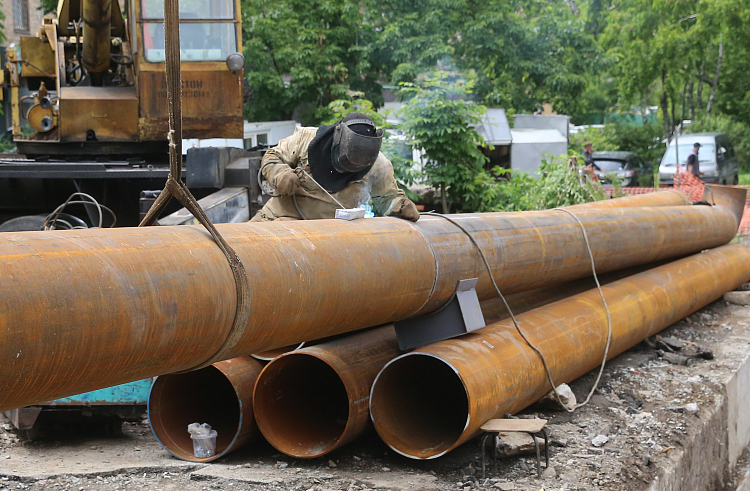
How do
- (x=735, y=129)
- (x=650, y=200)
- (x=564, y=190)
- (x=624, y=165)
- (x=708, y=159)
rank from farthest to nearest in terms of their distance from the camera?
(x=735, y=129)
(x=624, y=165)
(x=708, y=159)
(x=564, y=190)
(x=650, y=200)

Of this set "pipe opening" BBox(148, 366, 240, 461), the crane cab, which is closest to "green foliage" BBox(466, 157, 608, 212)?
the crane cab

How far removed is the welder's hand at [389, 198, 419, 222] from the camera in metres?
3.96

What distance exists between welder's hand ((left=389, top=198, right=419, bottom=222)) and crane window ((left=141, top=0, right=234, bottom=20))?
4.39 metres

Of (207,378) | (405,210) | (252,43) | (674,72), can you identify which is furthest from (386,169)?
(674,72)

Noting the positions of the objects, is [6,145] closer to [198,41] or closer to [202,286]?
[198,41]

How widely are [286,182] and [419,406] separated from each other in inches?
62.2

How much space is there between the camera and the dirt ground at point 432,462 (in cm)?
351

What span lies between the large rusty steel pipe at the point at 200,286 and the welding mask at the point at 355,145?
665 mm

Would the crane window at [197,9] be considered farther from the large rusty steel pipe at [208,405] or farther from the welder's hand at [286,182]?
the large rusty steel pipe at [208,405]

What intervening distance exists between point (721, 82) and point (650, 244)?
2275 cm

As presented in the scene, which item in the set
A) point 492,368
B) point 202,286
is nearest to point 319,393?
point 492,368

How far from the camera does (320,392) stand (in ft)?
14.5

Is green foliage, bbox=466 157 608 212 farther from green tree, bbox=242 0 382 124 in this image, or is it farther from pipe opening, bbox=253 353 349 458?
pipe opening, bbox=253 353 349 458

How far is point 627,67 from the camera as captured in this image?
24.5m
